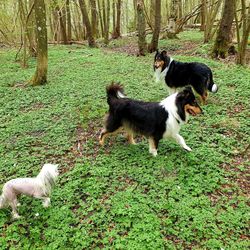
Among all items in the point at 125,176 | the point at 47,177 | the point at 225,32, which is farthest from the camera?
the point at 225,32

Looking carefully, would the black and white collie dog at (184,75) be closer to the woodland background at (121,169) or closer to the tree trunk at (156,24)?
the woodland background at (121,169)

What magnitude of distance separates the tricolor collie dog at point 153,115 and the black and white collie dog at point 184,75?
2.00 meters

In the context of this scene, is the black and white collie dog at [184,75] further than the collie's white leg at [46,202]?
Yes


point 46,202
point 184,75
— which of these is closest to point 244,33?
point 184,75

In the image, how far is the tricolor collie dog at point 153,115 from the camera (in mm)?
5004

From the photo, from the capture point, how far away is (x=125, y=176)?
4.79m

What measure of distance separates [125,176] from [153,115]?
1.23 meters

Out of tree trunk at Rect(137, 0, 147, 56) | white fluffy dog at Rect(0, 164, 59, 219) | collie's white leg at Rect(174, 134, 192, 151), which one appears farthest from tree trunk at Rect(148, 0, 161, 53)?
white fluffy dog at Rect(0, 164, 59, 219)

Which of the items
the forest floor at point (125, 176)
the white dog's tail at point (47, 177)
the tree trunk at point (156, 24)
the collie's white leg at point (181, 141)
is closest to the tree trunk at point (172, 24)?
the tree trunk at point (156, 24)

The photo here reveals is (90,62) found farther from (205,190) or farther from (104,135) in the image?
(205,190)

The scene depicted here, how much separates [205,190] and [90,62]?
9228mm

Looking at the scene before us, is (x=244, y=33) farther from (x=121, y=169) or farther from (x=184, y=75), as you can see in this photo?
(x=121, y=169)

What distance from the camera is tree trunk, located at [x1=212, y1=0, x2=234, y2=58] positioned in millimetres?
10094

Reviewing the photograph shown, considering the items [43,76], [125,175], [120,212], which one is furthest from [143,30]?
[120,212]
